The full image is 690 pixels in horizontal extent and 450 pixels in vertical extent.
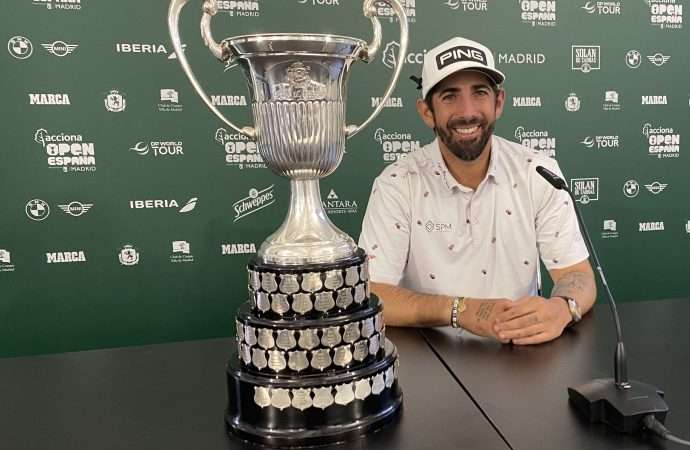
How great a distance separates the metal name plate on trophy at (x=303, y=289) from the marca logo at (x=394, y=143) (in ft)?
6.32

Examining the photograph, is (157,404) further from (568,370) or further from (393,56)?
(393,56)

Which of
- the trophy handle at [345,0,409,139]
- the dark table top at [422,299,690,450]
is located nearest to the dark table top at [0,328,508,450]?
the dark table top at [422,299,690,450]

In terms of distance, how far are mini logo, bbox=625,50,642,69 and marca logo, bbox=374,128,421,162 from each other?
1221 millimetres

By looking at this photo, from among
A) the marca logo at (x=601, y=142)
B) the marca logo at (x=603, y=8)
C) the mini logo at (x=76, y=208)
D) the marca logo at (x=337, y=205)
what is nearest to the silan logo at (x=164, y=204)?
the mini logo at (x=76, y=208)

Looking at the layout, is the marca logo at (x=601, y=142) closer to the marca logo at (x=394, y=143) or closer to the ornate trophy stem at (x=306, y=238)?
the marca logo at (x=394, y=143)

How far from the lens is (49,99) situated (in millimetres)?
2443

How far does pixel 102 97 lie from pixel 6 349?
3.74 ft

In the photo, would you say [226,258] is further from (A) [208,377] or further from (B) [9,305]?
(A) [208,377]

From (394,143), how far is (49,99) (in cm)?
150

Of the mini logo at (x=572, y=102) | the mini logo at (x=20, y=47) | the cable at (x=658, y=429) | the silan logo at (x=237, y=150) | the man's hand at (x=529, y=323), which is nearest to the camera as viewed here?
the cable at (x=658, y=429)

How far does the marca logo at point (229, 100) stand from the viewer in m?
2.60

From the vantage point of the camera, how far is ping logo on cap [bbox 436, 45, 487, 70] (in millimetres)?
1707

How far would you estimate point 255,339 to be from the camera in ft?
2.75

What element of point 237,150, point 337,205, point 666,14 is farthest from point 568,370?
point 666,14
